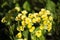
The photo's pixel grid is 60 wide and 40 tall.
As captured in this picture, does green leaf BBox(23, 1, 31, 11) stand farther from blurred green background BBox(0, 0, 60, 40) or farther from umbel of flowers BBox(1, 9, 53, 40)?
umbel of flowers BBox(1, 9, 53, 40)

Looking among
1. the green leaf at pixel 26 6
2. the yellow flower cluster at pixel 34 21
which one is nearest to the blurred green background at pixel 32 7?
the green leaf at pixel 26 6

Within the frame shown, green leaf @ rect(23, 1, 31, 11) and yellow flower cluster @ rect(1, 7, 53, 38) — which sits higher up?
green leaf @ rect(23, 1, 31, 11)

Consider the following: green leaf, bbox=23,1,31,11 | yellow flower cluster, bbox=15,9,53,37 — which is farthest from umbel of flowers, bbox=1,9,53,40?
green leaf, bbox=23,1,31,11

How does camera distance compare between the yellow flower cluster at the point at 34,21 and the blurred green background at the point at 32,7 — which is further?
the blurred green background at the point at 32,7

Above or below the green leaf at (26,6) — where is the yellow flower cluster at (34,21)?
below

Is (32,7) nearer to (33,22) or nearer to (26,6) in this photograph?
(26,6)

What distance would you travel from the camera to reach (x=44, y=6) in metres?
2.61

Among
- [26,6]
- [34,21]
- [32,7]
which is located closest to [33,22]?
[34,21]

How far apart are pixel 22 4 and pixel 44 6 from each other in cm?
26

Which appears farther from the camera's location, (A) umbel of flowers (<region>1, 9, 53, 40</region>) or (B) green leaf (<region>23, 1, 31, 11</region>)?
(B) green leaf (<region>23, 1, 31, 11</region>)

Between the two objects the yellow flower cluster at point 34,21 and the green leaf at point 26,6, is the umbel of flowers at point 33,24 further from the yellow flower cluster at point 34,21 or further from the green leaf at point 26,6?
the green leaf at point 26,6

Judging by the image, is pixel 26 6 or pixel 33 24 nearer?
pixel 33 24

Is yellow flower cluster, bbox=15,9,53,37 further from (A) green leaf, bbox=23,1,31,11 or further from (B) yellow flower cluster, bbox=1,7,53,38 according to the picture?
(A) green leaf, bbox=23,1,31,11

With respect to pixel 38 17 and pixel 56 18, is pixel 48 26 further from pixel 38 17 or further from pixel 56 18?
pixel 56 18
